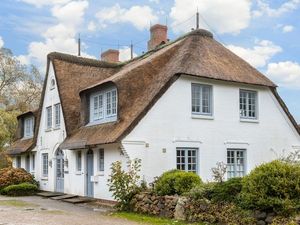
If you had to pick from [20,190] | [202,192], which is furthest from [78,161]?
[202,192]

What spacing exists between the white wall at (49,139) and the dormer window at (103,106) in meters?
3.18

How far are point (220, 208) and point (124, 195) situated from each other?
191 inches

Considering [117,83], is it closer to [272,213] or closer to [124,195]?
[124,195]

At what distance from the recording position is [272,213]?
42.2 ft

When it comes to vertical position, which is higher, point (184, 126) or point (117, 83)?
point (117, 83)

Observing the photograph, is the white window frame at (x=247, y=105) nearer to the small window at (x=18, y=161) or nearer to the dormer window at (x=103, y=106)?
the dormer window at (x=103, y=106)

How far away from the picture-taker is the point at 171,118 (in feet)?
68.4

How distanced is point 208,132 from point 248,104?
10.5 feet

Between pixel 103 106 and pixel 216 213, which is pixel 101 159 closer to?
pixel 103 106

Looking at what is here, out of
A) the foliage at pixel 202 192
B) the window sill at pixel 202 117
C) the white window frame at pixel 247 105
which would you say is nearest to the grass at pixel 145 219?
the foliage at pixel 202 192

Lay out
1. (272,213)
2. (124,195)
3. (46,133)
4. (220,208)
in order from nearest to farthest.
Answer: (272,213), (220,208), (124,195), (46,133)

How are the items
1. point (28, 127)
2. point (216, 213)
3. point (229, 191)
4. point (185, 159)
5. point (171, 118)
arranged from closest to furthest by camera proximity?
point (216, 213) < point (229, 191) < point (171, 118) < point (185, 159) < point (28, 127)

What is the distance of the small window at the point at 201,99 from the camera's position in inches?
862

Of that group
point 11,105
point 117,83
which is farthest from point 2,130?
point 117,83
